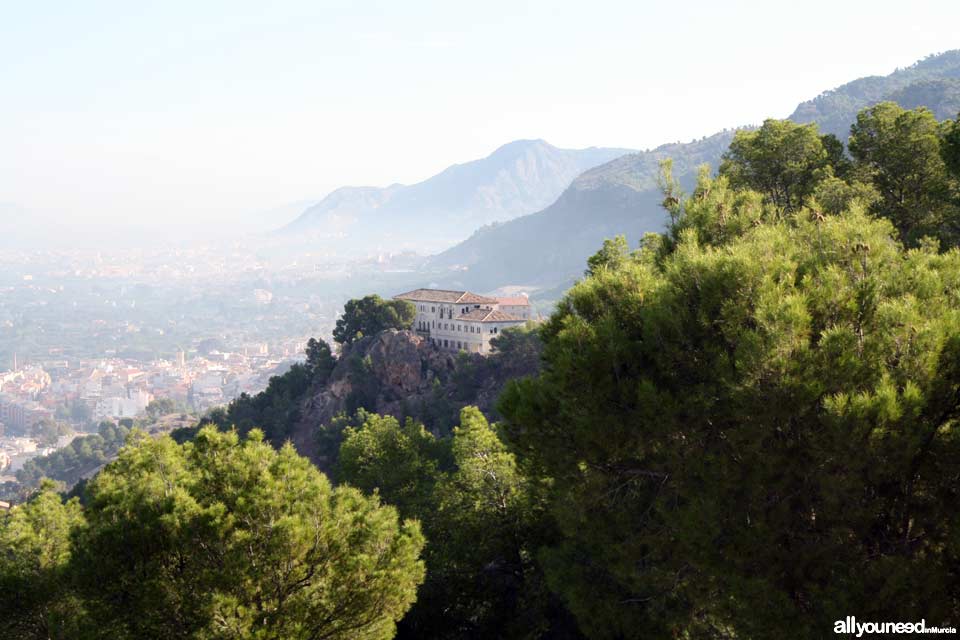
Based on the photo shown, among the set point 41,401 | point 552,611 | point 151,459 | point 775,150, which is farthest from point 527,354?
point 41,401

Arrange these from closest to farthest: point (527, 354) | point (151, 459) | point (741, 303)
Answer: point (741, 303)
point (151, 459)
point (527, 354)

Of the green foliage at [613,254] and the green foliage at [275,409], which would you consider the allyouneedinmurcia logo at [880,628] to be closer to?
the green foliage at [613,254]

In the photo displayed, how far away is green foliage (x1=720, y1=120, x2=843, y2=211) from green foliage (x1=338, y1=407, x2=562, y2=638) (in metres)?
8.88

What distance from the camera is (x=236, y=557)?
30.8 ft

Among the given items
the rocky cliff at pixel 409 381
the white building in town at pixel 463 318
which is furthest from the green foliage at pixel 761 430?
the white building in town at pixel 463 318

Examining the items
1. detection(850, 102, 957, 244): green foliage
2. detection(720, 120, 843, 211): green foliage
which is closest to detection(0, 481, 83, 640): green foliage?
detection(720, 120, 843, 211): green foliage

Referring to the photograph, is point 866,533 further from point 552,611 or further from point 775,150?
point 775,150

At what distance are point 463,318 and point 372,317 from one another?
7306mm

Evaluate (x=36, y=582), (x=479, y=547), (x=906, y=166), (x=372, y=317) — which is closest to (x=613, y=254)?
(x=479, y=547)

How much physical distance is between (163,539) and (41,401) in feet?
576

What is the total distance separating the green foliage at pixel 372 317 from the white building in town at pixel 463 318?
120 centimetres

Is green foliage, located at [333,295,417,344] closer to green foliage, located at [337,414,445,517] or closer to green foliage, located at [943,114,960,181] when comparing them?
green foliage, located at [337,414,445,517]

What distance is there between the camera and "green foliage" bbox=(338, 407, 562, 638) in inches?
520

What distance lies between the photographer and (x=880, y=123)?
17641mm
